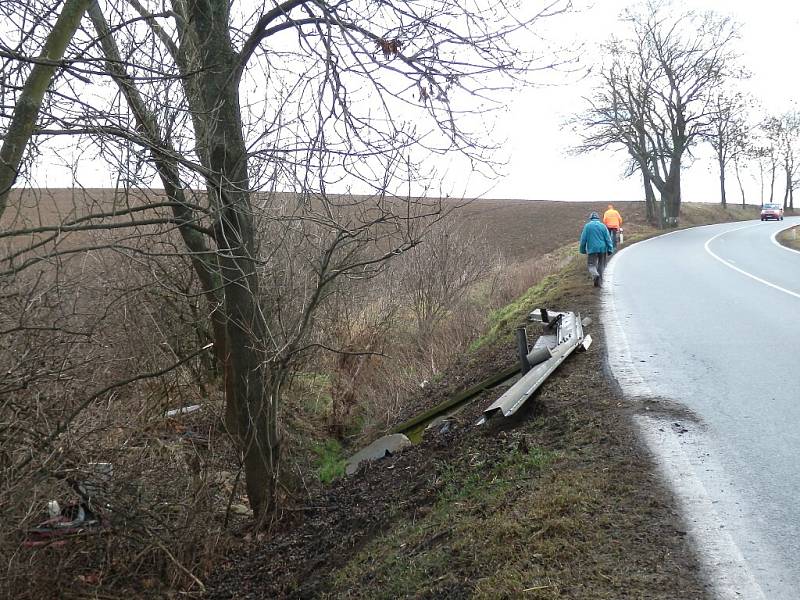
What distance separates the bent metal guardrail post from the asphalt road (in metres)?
0.50

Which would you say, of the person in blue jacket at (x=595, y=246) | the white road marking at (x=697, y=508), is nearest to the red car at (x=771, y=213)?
the person in blue jacket at (x=595, y=246)

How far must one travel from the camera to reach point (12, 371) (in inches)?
215

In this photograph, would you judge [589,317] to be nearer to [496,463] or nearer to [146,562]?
[496,463]

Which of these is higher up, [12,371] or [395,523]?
[12,371]

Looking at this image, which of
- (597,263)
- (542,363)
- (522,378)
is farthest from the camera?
(597,263)

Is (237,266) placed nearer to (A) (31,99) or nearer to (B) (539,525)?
(A) (31,99)

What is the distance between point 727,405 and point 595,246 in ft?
31.0

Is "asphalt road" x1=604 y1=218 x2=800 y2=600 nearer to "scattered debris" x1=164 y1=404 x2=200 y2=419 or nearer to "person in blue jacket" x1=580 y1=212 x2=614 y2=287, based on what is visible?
"person in blue jacket" x1=580 y1=212 x2=614 y2=287

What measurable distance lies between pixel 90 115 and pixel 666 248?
25385mm

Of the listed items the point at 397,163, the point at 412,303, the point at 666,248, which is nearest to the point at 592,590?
the point at 397,163

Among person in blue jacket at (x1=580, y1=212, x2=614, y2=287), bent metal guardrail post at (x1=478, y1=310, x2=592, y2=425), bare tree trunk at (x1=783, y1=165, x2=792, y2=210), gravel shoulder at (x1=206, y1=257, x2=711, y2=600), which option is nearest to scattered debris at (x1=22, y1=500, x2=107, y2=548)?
gravel shoulder at (x1=206, y1=257, x2=711, y2=600)

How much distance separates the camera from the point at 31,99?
4195 mm

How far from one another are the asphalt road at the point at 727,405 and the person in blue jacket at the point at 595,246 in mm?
520

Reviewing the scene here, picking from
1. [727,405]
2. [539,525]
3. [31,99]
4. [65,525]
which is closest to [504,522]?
[539,525]
